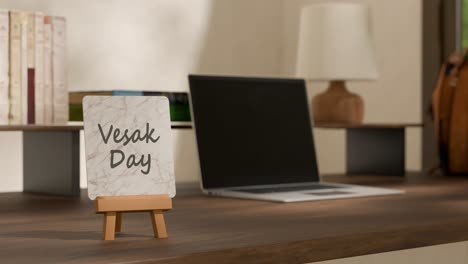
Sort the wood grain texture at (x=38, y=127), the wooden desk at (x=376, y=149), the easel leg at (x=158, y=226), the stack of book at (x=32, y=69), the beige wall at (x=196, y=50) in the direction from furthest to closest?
the beige wall at (x=196, y=50)
the wooden desk at (x=376, y=149)
the stack of book at (x=32, y=69)
the wood grain texture at (x=38, y=127)
the easel leg at (x=158, y=226)

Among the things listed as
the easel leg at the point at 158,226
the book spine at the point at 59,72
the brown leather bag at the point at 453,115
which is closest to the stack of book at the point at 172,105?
the book spine at the point at 59,72

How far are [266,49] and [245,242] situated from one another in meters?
2.60

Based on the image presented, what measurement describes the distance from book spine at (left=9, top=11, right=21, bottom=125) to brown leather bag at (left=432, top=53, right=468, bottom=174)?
48.5 inches

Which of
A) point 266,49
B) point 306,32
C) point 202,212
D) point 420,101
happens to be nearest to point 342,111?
point 306,32

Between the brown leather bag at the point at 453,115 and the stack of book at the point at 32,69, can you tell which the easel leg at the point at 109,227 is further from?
the brown leather bag at the point at 453,115

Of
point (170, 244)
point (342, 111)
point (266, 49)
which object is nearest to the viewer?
point (170, 244)

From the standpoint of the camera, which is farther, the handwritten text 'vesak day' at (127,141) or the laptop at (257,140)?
the laptop at (257,140)

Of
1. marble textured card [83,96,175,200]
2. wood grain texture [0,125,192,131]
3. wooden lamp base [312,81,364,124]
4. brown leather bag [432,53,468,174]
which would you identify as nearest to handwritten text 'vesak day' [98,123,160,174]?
marble textured card [83,96,175,200]

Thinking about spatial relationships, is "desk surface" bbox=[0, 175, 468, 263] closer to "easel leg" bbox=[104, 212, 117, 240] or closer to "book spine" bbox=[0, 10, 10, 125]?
"easel leg" bbox=[104, 212, 117, 240]

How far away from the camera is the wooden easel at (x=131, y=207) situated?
3.40ft

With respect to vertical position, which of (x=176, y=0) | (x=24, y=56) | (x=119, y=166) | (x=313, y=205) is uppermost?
(x=176, y=0)

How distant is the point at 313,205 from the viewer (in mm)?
1508

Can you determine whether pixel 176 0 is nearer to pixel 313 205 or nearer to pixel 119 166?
pixel 313 205

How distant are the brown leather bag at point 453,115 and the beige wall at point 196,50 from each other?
0.72 meters
